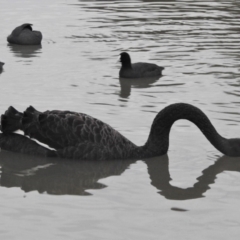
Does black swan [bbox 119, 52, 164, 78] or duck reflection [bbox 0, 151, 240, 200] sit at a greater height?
black swan [bbox 119, 52, 164, 78]

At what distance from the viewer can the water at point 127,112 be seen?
319 inches

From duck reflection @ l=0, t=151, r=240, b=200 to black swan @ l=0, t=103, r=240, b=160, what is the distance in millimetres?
113

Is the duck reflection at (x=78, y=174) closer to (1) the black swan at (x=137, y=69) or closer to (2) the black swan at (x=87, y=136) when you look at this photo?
(2) the black swan at (x=87, y=136)

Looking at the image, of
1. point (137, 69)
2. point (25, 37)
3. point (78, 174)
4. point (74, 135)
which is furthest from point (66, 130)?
point (25, 37)

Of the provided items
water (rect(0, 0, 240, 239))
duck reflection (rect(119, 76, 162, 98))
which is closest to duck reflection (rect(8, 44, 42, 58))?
water (rect(0, 0, 240, 239))

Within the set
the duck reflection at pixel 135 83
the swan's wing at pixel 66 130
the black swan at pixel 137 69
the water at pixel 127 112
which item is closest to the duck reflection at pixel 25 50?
the water at pixel 127 112

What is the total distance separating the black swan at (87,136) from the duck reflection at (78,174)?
0.11 m

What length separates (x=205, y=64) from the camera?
1764 centimetres

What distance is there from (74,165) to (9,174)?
81 cm

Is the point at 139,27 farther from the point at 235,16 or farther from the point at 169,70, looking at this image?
the point at 169,70

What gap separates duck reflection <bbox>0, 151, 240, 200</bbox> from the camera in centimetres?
935

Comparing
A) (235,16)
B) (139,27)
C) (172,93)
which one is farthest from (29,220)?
(235,16)

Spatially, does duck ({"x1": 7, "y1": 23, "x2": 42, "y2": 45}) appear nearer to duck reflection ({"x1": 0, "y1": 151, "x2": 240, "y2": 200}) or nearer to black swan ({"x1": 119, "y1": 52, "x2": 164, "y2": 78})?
black swan ({"x1": 119, "y1": 52, "x2": 164, "y2": 78})

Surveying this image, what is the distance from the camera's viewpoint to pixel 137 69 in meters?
17.0
